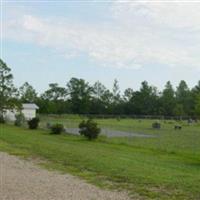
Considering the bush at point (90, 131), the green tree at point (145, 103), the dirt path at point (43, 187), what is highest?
the green tree at point (145, 103)

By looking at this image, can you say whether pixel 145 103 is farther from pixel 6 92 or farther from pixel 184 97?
pixel 6 92

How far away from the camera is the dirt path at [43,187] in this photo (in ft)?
35.9

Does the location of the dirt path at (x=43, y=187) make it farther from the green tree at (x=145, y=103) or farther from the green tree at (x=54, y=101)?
the green tree at (x=145, y=103)

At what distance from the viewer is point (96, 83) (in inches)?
5861

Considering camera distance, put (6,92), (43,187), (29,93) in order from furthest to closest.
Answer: (29,93) < (6,92) < (43,187)

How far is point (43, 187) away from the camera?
1238 cm

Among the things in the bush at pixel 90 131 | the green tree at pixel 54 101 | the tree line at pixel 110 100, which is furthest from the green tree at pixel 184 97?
the bush at pixel 90 131

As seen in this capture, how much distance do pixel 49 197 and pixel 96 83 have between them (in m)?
138

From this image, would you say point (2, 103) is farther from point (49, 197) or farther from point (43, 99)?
point (49, 197)

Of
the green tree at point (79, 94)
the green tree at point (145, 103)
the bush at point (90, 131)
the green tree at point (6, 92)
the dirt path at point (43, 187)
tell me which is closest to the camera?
the dirt path at point (43, 187)

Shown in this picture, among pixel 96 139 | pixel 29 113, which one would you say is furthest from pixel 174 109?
pixel 96 139

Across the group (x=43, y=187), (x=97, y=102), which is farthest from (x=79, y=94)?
(x=43, y=187)

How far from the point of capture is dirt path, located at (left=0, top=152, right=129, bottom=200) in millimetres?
10930

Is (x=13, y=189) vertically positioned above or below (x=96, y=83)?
below
